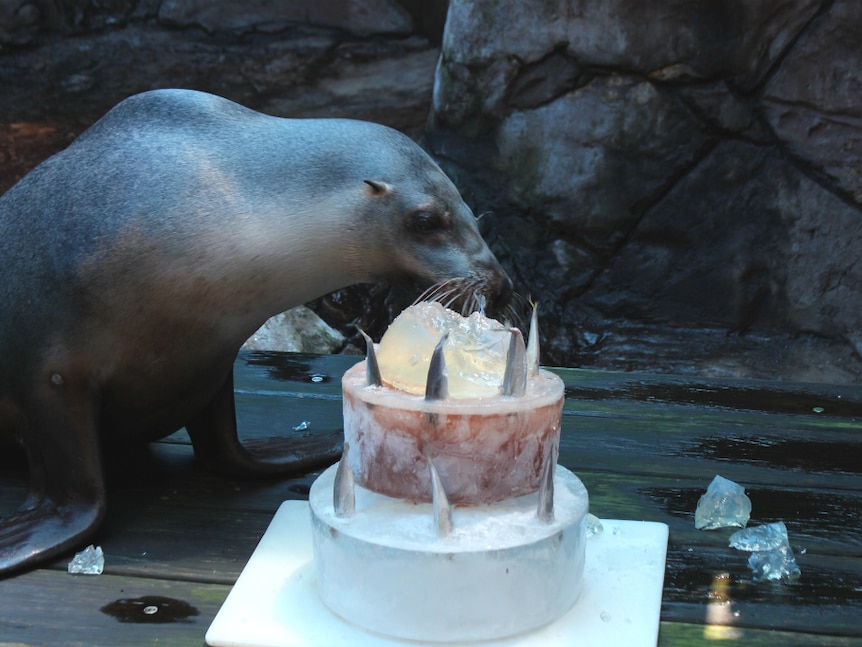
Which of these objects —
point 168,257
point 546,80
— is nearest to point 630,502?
point 168,257

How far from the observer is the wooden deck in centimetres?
148

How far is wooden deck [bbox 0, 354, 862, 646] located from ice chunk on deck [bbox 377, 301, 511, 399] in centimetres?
44

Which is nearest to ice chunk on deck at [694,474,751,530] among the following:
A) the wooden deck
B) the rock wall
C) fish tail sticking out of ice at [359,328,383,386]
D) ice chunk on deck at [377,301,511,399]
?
the wooden deck

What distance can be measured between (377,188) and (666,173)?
2.78 m

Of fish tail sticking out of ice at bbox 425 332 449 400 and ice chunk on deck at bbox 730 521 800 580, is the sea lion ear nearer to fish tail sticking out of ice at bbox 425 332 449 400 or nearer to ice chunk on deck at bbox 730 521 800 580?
fish tail sticking out of ice at bbox 425 332 449 400

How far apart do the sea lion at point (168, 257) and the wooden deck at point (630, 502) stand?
14cm

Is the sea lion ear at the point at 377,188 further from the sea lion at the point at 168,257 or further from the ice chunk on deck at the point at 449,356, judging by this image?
the ice chunk on deck at the point at 449,356

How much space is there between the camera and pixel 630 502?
196 cm

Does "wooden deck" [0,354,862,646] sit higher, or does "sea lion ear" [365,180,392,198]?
"sea lion ear" [365,180,392,198]

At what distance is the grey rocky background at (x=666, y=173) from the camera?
4258 millimetres

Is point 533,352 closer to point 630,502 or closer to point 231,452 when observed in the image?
point 630,502

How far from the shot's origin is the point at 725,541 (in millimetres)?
1752

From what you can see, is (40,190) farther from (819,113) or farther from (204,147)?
(819,113)

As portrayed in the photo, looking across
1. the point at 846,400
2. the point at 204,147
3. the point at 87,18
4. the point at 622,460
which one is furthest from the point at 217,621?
the point at 87,18
